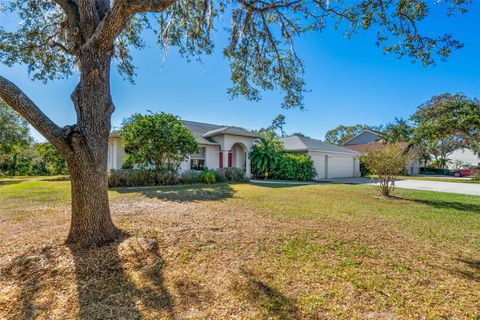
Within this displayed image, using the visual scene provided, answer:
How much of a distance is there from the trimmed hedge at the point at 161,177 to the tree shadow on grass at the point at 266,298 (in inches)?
486

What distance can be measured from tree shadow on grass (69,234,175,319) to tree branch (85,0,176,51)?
3.71 m

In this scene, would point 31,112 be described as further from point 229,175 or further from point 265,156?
point 265,156

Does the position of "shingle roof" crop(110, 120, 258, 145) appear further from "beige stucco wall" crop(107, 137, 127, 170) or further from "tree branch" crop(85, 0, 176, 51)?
"tree branch" crop(85, 0, 176, 51)

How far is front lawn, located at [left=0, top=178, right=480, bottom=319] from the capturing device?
2836 mm

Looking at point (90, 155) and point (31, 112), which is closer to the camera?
point (31, 112)

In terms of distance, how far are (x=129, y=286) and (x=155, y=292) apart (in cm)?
43

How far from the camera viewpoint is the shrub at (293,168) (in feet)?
68.9

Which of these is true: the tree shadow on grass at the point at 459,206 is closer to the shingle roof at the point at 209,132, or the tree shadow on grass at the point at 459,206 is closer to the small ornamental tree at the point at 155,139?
the small ornamental tree at the point at 155,139

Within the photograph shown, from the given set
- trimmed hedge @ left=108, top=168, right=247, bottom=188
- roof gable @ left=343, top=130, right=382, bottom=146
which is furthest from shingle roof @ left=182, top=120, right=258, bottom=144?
roof gable @ left=343, top=130, right=382, bottom=146

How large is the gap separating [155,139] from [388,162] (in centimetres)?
1212

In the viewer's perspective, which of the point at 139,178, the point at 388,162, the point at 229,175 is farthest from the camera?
the point at 229,175

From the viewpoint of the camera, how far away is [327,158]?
24578mm

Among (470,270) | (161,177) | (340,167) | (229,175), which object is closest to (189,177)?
(161,177)

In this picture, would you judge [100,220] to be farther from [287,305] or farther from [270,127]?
[270,127]
